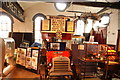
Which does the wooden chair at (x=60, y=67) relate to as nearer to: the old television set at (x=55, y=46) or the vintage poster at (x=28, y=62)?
the old television set at (x=55, y=46)

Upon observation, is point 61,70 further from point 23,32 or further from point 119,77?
point 23,32

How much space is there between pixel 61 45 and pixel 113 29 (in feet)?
10.5

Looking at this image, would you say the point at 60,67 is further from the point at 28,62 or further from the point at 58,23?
the point at 28,62

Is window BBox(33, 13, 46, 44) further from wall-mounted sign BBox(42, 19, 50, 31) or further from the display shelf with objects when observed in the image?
wall-mounted sign BBox(42, 19, 50, 31)

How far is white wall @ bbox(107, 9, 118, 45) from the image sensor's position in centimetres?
573

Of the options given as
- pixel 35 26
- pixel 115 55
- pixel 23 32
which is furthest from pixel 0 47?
pixel 35 26

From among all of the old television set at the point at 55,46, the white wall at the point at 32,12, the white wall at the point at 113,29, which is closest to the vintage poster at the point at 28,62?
the old television set at the point at 55,46

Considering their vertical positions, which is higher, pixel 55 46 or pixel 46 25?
pixel 46 25

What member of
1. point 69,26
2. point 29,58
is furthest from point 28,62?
point 69,26

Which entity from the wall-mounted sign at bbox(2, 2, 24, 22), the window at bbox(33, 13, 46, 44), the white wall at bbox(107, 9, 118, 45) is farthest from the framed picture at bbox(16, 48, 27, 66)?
the white wall at bbox(107, 9, 118, 45)

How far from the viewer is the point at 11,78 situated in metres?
4.76

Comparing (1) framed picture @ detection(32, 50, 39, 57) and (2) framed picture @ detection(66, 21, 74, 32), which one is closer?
(2) framed picture @ detection(66, 21, 74, 32)

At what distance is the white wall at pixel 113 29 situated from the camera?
5.73 m

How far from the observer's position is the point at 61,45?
15.3 feet
